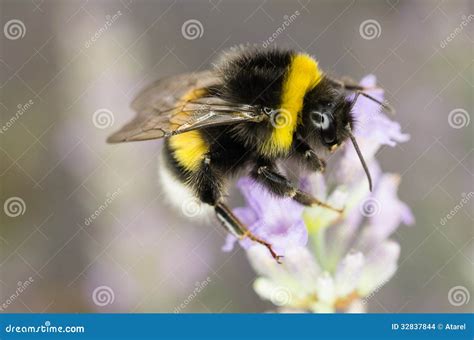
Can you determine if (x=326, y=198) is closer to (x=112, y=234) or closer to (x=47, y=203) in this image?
(x=112, y=234)

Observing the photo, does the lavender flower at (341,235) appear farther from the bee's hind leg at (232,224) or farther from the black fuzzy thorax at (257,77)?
the black fuzzy thorax at (257,77)

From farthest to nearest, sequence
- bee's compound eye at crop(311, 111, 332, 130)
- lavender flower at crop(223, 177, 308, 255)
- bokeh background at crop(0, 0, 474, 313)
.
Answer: bokeh background at crop(0, 0, 474, 313) → lavender flower at crop(223, 177, 308, 255) → bee's compound eye at crop(311, 111, 332, 130)

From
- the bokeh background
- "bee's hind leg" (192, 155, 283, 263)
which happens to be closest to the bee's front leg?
"bee's hind leg" (192, 155, 283, 263)

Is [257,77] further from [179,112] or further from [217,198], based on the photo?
[217,198]

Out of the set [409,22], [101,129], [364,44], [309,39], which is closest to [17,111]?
[101,129]

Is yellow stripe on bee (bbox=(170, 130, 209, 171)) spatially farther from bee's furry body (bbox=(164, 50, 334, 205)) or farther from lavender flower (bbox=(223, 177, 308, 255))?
lavender flower (bbox=(223, 177, 308, 255))

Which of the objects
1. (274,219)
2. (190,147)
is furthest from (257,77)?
(274,219)

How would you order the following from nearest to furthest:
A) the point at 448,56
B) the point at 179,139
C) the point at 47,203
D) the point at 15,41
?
the point at 179,139, the point at 448,56, the point at 47,203, the point at 15,41
